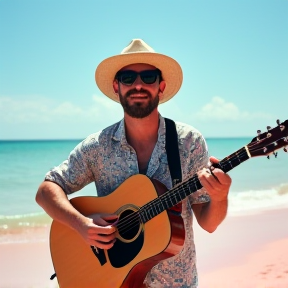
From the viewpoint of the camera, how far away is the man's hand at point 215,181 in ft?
7.53

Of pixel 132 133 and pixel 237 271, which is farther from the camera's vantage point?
pixel 237 271

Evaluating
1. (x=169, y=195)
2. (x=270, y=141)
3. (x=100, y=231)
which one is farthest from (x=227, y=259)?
(x=270, y=141)

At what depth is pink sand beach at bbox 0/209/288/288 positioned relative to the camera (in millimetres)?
5289

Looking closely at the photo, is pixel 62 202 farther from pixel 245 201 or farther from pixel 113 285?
pixel 245 201

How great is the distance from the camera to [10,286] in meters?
5.36

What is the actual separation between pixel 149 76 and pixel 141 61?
12 centimetres

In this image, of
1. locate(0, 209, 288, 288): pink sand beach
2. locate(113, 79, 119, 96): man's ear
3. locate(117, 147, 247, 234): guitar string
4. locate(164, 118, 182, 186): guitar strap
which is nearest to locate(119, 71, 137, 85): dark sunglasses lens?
locate(113, 79, 119, 96): man's ear

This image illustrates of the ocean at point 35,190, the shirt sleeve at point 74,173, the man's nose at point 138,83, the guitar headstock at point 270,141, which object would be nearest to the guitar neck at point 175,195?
the guitar headstock at point 270,141

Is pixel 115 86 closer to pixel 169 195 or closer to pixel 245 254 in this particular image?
pixel 169 195

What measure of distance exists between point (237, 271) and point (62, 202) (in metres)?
3.33

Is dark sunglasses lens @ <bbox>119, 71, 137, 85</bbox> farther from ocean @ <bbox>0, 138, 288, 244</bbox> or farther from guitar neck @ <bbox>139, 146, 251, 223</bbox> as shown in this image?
ocean @ <bbox>0, 138, 288, 244</bbox>

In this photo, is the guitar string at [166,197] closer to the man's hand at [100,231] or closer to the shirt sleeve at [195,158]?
the man's hand at [100,231]

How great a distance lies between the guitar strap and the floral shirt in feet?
0.10

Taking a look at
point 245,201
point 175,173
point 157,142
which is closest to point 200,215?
point 175,173
